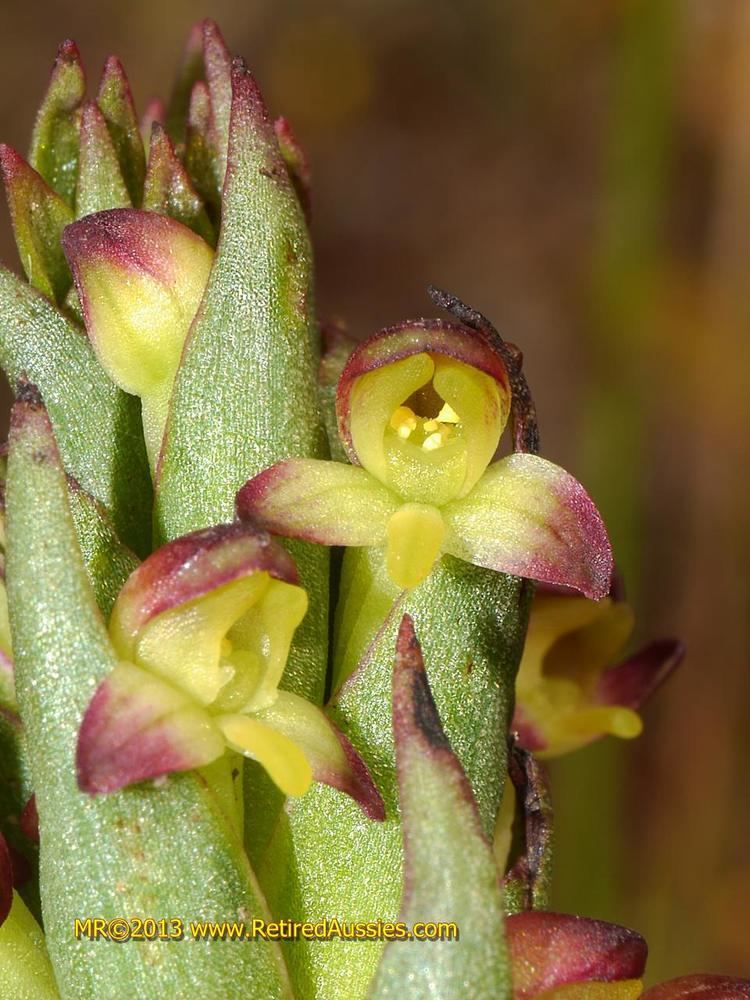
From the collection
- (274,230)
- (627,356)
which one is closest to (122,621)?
(274,230)

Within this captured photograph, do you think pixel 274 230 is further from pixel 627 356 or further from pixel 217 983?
pixel 627 356

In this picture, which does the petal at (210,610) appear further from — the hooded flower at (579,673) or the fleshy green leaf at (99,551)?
the hooded flower at (579,673)

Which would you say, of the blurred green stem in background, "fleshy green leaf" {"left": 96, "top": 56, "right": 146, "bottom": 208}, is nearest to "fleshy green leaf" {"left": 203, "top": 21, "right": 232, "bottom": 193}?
"fleshy green leaf" {"left": 96, "top": 56, "right": 146, "bottom": 208}

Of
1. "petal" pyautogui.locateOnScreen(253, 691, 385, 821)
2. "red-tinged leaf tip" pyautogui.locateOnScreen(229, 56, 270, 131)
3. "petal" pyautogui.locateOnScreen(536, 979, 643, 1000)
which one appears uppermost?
"red-tinged leaf tip" pyautogui.locateOnScreen(229, 56, 270, 131)

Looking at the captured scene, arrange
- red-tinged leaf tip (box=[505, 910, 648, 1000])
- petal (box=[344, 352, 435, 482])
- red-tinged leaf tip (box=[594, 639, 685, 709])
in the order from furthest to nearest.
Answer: red-tinged leaf tip (box=[594, 639, 685, 709]), petal (box=[344, 352, 435, 482]), red-tinged leaf tip (box=[505, 910, 648, 1000])

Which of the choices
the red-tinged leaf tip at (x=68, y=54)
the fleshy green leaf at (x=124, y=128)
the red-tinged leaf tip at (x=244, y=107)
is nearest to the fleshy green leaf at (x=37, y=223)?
the fleshy green leaf at (x=124, y=128)

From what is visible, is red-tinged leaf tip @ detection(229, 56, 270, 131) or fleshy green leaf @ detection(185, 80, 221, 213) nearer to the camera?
red-tinged leaf tip @ detection(229, 56, 270, 131)

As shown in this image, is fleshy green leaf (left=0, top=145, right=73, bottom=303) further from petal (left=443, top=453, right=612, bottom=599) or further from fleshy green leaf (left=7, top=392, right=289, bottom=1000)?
petal (left=443, top=453, right=612, bottom=599)
